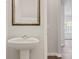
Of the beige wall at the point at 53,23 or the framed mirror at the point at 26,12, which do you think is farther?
the beige wall at the point at 53,23

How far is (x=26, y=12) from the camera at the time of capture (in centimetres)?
337

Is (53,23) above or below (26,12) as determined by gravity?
below

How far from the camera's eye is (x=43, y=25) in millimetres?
3332

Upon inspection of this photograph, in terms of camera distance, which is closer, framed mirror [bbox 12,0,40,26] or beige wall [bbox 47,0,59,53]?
framed mirror [bbox 12,0,40,26]

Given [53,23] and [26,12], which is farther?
[53,23]

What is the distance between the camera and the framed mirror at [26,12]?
331 centimetres

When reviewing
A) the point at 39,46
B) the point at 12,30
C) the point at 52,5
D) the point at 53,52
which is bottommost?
the point at 53,52

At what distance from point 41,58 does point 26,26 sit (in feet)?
2.59

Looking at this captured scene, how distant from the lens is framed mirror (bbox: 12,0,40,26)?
10.9 feet
